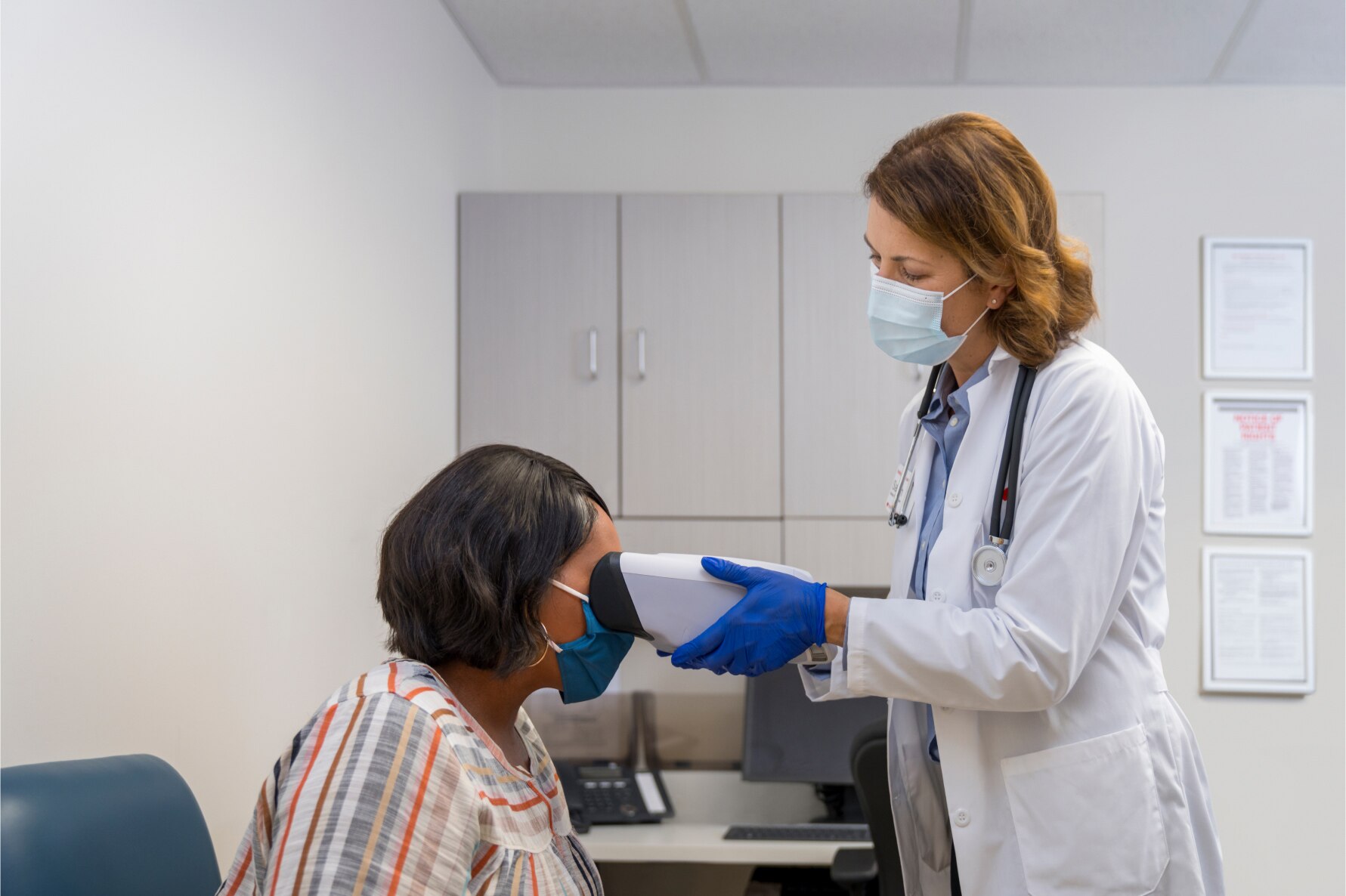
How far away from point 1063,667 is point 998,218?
53 centimetres

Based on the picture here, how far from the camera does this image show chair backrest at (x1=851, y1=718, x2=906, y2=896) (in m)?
2.08

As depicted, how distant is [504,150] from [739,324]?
948mm

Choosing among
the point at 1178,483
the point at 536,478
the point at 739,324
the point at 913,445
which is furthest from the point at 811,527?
the point at 536,478

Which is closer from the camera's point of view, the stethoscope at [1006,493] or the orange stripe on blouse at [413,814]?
the orange stripe on blouse at [413,814]

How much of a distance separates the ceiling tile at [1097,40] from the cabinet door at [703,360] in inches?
28.7

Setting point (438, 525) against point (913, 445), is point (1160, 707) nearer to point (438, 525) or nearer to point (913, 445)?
point (913, 445)

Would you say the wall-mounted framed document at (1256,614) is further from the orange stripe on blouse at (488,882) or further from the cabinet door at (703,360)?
the orange stripe on blouse at (488,882)

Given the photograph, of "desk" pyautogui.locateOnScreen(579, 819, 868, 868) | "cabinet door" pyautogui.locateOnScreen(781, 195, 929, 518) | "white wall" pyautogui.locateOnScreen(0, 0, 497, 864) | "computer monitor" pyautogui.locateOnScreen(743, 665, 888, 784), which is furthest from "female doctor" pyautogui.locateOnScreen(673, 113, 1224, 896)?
"computer monitor" pyautogui.locateOnScreen(743, 665, 888, 784)

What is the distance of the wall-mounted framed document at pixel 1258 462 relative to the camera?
3.04 m

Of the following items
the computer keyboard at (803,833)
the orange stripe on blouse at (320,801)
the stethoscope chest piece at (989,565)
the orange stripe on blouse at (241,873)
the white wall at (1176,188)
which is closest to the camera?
the orange stripe on blouse at (320,801)

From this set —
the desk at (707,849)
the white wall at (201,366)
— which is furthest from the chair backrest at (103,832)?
the desk at (707,849)

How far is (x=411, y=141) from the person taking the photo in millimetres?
2561

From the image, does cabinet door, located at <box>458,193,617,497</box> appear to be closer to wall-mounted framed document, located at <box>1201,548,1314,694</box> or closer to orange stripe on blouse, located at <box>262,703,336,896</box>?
wall-mounted framed document, located at <box>1201,548,1314,694</box>

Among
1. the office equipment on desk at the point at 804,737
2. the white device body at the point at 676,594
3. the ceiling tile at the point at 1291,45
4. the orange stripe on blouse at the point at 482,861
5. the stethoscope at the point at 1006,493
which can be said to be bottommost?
the office equipment on desk at the point at 804,737
